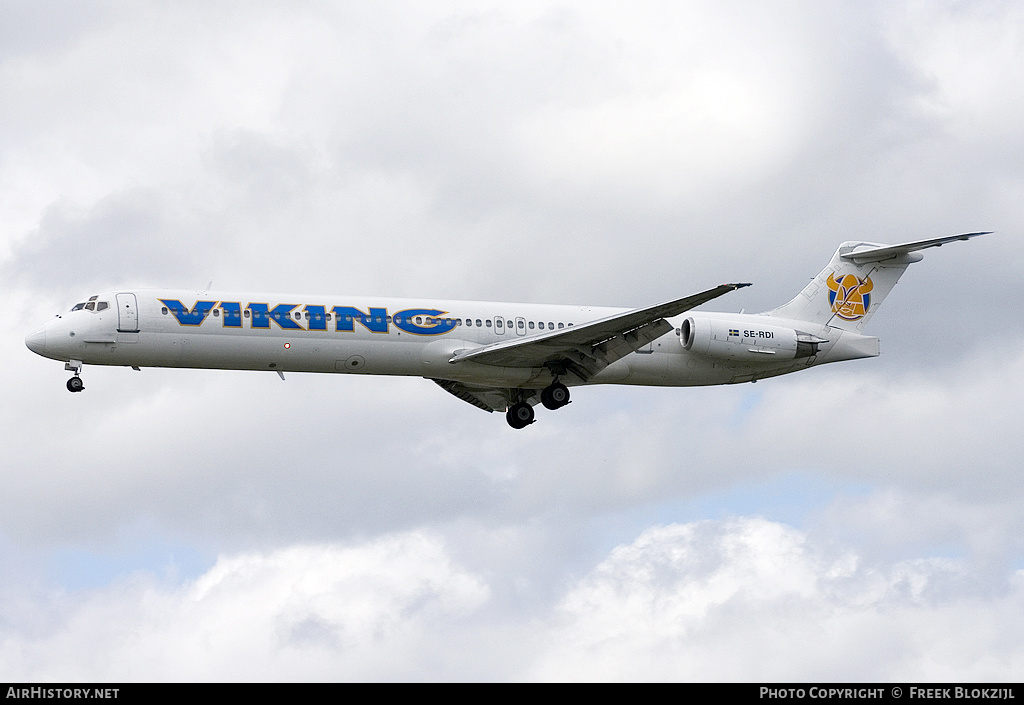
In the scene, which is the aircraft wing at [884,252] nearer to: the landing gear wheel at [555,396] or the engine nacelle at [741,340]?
the engine nacelle at [741,340]

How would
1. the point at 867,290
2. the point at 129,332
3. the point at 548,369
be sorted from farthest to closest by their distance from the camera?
the point at 867,290, the point at 548,369, the point at 129,332

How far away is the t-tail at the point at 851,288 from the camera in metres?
43.7

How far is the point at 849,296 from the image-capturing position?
43.9m

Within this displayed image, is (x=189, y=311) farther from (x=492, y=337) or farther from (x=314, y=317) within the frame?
(x=492, y=337)

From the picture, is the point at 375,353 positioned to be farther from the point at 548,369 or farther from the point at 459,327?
the point at 548,369

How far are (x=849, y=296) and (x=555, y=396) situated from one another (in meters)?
10.2

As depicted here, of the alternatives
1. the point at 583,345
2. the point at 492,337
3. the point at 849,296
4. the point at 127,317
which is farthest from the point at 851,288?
the point at 127,317

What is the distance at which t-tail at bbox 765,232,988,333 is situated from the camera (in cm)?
4366

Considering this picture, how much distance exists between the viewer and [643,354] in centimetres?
4116

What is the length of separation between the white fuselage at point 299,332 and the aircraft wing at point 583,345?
0.43 meters

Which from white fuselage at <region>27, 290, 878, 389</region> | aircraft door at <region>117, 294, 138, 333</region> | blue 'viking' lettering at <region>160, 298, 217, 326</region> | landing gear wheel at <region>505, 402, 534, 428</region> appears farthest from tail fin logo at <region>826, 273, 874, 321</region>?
aircraft door at <region>117, 294, 138, 333</region>
